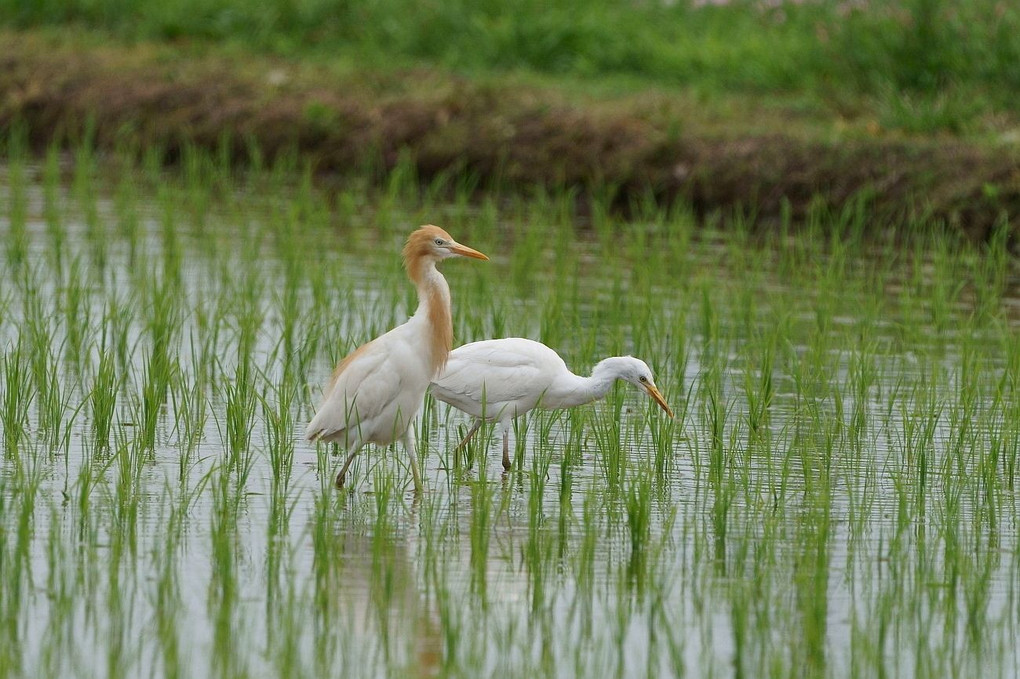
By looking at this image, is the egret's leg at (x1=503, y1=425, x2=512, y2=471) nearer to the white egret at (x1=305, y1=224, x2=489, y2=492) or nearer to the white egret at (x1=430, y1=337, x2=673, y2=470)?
the white egret at (x1=430, y1=337, x2=673, y2=470)

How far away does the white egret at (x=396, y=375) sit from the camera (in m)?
6.42

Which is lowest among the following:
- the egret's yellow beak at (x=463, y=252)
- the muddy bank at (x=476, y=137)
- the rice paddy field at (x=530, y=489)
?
the rice paddy field at (x=530, y=489)

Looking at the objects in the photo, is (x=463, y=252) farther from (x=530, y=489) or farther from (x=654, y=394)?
(x=530, y=489)

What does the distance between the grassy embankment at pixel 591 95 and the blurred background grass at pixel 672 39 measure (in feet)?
0.08

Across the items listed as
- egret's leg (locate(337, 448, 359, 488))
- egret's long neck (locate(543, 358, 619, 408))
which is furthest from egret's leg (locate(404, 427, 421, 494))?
egret's long neck (locate(543, 358, 619, 408))

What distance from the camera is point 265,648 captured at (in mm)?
4660

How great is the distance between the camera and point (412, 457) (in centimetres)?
630

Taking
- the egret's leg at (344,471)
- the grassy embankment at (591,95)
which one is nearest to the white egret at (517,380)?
the egret's leg at (344,471)

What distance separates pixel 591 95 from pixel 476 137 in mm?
1396

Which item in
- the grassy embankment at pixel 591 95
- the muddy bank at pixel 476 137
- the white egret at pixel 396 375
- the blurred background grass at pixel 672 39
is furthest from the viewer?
the blurred background grass at pixel 672 39

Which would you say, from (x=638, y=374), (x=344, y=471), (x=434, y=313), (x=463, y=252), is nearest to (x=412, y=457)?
(x=344, y=471)

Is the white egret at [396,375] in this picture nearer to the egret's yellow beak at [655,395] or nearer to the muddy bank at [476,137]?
the egret's yellow beak at [655,395]

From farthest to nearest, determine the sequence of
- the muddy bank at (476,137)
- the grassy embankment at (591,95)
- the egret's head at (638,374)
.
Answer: the grassy embankment at (591,95) → the muddy bank at (476,137) → the egret's head at (638,374)

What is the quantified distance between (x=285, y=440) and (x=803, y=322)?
402cm
